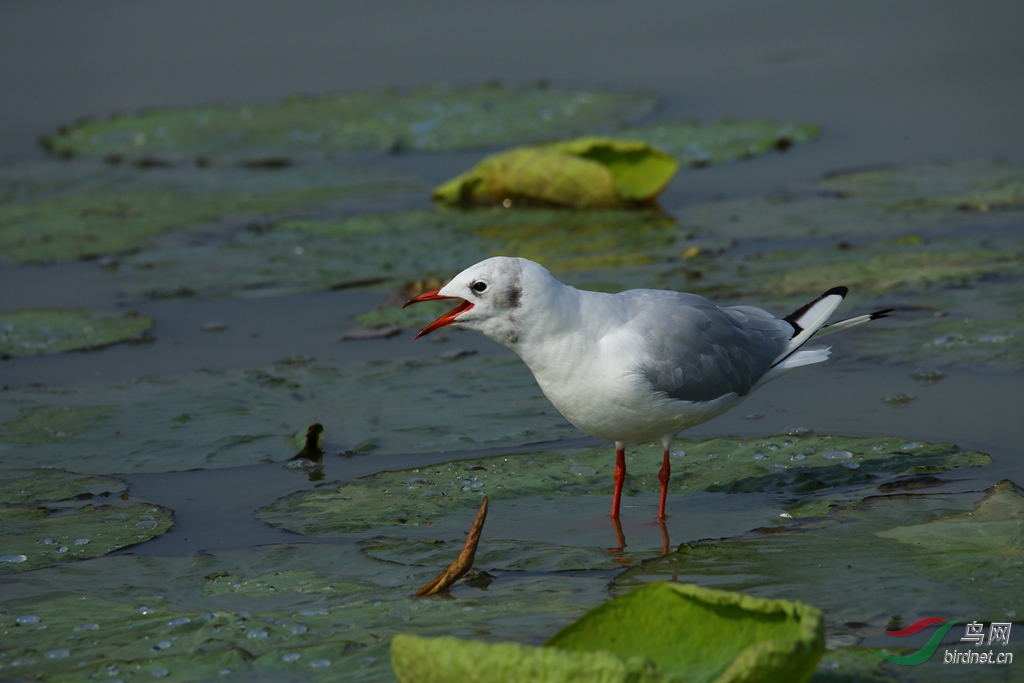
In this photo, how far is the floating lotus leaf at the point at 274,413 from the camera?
4914 millimetres

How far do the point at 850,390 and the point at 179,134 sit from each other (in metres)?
8.09

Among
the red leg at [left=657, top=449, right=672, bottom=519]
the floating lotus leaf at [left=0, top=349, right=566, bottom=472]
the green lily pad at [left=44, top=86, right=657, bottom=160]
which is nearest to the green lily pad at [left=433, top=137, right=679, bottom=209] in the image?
the green lily pad at [left=44, top=86, right=657, bottom=160]

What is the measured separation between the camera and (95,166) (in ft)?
35.1

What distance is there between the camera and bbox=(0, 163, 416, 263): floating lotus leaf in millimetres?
8344

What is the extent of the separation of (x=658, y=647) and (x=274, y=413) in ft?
9.48

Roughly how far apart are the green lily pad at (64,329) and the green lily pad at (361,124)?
4.40 meters

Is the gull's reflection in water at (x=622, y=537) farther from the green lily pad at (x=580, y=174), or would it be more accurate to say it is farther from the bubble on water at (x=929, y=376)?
the green lily pad at (x=580, y=174)

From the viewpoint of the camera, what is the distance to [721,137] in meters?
9.72

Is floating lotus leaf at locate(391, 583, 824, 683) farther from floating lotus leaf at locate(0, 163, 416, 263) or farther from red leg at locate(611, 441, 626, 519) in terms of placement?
floating lotus leaf at locate(0, 163, 416, 263)

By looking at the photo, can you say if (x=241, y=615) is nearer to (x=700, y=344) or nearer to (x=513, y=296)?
(x=513, y=296)

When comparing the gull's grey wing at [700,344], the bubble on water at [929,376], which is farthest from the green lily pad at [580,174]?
the gull's grey wing at [700,344]

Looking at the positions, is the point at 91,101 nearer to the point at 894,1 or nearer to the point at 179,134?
the point at 179,134

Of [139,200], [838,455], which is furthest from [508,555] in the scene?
[139,200]

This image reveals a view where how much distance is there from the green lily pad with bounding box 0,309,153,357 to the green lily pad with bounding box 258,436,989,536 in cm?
247
